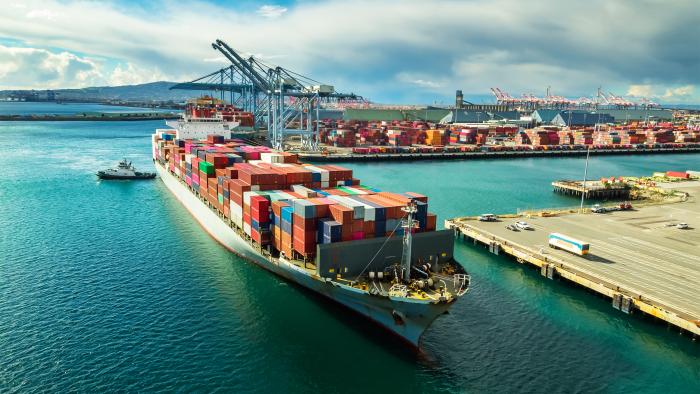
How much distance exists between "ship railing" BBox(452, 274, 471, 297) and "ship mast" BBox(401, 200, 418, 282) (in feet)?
9.58

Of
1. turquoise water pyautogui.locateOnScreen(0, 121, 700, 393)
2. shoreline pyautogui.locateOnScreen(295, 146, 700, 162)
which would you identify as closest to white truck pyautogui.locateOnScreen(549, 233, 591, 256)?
turquoise water pyautogui.locateOnScreen(0, 121, 700, 393)

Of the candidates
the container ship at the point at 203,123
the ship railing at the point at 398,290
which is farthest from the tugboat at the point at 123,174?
the ship railing at the point at 398,290

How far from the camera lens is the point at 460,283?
1129 inches

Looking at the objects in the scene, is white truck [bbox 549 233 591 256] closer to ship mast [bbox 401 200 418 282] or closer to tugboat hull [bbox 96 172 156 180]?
ship mast [bbox 401 200 418 282]

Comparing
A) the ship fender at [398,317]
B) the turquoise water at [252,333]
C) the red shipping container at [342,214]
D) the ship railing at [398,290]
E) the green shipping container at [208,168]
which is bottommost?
the turquoise water at [252,333]

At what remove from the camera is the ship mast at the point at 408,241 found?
27344mm

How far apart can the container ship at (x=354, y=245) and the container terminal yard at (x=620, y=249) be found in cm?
1205

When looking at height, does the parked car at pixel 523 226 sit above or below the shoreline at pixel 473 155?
below

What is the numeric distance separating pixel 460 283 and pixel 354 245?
7108 mm

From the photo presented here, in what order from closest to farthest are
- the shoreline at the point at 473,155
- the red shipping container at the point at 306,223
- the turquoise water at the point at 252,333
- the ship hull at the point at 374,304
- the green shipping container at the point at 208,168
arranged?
the turquoise water at the point at 252,333 → the ship hull at the point at 374,304 → the red shipping container at the point at 306,223 → the green shipping container at the point at 208,168 → the shoreline at the point at 473,155

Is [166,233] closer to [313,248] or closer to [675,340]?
[313,248]

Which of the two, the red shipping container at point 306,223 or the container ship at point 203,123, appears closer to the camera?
the red shipping container at point 306,223

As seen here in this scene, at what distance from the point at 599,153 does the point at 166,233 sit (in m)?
143

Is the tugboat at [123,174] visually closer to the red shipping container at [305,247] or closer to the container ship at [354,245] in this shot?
the container ship at [354,245]
